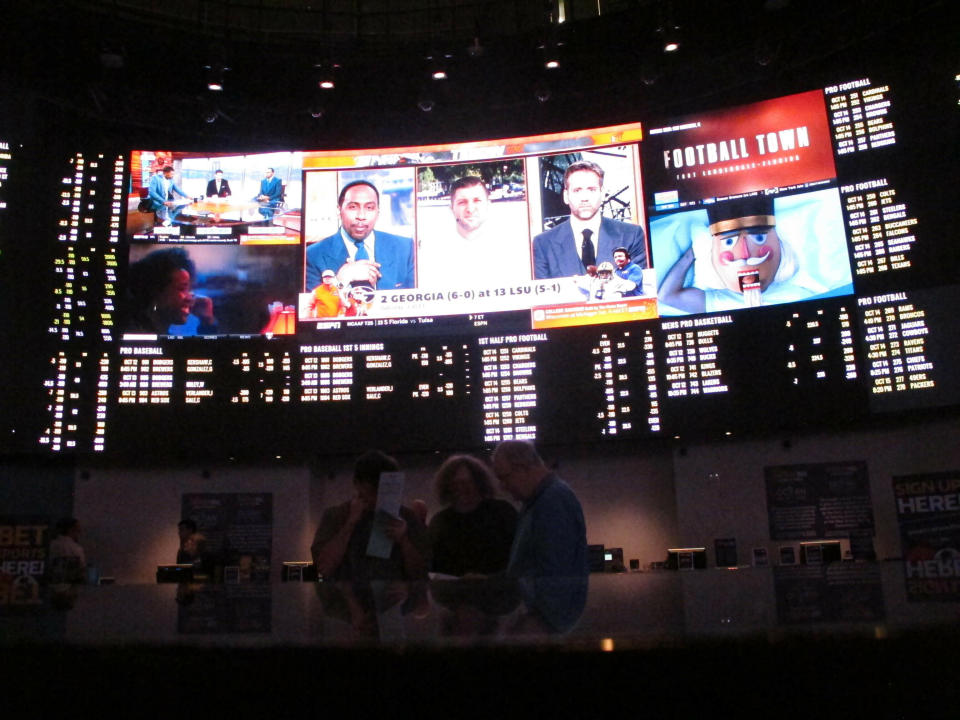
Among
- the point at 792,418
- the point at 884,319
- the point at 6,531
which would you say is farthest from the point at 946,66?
the point at 6,531

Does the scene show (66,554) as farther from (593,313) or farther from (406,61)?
(406,61)

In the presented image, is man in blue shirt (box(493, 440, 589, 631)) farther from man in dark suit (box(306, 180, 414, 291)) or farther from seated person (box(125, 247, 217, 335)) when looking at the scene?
seated person (box(125, 247, 217, 335))

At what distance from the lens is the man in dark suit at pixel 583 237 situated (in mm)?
7332

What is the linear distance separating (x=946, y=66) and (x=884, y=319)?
213 centimetres

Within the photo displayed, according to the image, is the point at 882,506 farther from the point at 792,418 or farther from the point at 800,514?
the point at 792,418

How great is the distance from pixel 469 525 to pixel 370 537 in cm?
44

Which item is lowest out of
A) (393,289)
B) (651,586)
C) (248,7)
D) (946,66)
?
(651,586)

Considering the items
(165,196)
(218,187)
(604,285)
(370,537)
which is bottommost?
(370,537)

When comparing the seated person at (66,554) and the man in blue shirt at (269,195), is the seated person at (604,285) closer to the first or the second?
the man in blue shirt at (269,195)

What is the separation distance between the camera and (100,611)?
A: 1.14 meters

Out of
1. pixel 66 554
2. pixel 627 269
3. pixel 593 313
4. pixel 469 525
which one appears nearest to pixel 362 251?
pixel 593 313

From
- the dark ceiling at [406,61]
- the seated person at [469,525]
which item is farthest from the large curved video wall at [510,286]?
the seated person at [469,525]

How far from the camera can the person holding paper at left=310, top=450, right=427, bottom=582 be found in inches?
101

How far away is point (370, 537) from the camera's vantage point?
102 inches
